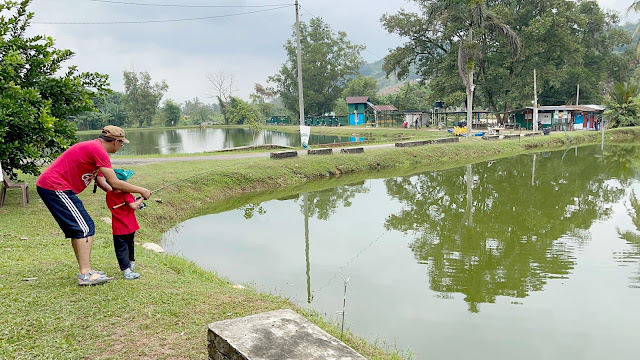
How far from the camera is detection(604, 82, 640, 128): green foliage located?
110ft

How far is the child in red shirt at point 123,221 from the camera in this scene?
14.5 feet

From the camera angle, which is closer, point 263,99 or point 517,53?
point 517,53

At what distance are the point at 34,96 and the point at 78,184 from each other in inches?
173

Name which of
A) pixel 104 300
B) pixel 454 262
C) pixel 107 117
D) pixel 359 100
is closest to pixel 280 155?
pixel 454 262

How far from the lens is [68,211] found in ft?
13.4

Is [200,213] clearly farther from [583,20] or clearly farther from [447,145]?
[583,20]

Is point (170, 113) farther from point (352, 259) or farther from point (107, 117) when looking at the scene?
point (352, 259)

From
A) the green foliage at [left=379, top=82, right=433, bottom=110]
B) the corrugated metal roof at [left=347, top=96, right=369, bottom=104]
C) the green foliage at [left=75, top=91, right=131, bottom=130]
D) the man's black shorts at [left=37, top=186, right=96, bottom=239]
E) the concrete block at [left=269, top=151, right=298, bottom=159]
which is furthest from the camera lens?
the green foliage at [left=75, top=91, right=131, bottom=130]

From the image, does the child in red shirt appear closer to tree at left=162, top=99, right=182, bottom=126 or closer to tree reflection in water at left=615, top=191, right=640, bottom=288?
tree reflection in water at left=615, top=191, right=640, bottom=288

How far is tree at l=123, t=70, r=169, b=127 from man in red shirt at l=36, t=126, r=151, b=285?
67732mm

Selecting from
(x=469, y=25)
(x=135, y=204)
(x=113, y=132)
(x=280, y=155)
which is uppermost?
(x=469, y=25)

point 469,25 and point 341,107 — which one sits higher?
point 469,25

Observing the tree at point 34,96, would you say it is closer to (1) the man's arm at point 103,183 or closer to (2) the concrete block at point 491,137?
(1) the man's arm at point 103,183

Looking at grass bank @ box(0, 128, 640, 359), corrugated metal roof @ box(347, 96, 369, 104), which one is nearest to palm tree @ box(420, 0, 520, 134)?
corrugated metal roof @ box(347, 96, 369, 104)
